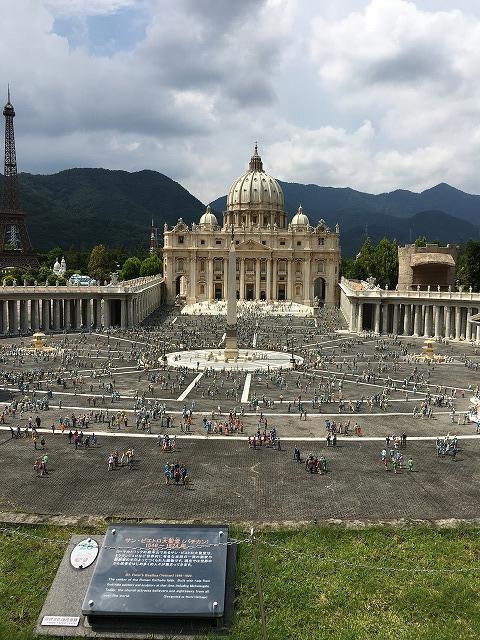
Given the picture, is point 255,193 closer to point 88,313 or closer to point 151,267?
point 151,267

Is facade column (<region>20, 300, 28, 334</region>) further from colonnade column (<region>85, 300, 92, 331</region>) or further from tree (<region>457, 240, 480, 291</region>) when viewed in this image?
tree (<region>457, 240, 480, 291</region>)

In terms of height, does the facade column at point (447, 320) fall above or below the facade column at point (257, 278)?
below

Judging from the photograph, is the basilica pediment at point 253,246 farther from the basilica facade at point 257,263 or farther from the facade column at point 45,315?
the facade column at point 45,315

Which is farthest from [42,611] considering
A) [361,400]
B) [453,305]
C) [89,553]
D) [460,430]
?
[453,305]

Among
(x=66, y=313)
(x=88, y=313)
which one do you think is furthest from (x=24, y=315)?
(x=88, y=313)

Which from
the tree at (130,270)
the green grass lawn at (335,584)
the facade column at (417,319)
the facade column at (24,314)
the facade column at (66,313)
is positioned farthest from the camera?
the tree at (130,270)

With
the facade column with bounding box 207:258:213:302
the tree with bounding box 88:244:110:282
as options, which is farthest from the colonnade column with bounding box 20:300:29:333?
the facade column with bounding box 207:258:213:302

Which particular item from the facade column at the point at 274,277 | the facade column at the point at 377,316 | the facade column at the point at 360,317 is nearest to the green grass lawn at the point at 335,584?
the facade column at the point at 360,317
